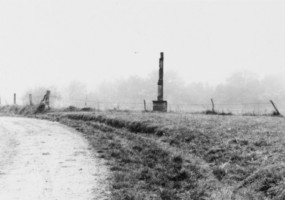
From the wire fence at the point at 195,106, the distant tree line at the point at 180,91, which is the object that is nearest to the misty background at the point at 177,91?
the distant tree line at the point at 180,91

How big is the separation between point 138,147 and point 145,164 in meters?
2.32

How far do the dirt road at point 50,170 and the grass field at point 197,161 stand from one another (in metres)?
0.48

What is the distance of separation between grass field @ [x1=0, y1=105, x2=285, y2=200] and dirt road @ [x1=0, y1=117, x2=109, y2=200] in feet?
1.56

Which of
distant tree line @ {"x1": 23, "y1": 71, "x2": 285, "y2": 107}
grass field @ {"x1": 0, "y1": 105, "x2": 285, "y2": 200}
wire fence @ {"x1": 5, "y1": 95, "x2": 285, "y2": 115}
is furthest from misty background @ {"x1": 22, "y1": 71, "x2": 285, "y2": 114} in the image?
grass field @ {"x1": 0, "y1": 105, "x2": 285, "y2": 200}

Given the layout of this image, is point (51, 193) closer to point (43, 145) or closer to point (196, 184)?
point (196, 184)

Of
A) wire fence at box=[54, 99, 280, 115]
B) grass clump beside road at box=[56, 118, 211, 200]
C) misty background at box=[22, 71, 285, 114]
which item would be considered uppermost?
misty background at box=[22, 71, 285, 114]

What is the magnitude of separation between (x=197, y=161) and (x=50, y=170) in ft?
14.0

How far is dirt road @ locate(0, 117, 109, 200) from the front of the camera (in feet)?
23.1

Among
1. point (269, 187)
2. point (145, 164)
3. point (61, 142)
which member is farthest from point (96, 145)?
point (269, 187)

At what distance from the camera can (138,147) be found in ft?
40.3

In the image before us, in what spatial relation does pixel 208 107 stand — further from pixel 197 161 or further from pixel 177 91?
pixel 197 161

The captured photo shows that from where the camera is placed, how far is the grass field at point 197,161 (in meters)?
7.42

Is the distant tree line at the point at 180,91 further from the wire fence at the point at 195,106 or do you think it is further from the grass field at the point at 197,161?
the grass field at the point at 197,161

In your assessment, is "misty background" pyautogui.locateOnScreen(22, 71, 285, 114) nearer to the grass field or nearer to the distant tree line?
the distant tree line
